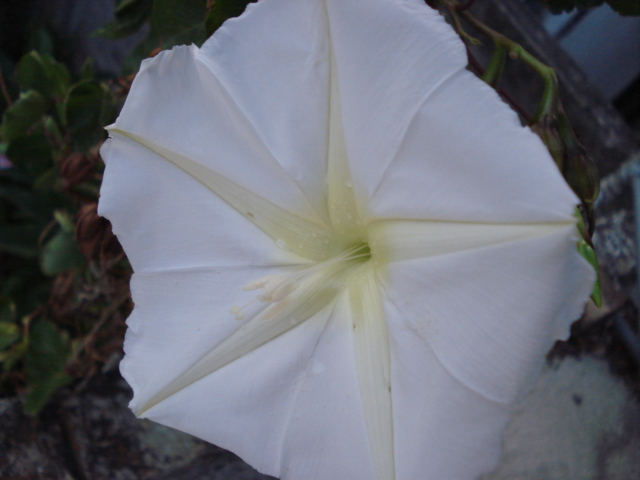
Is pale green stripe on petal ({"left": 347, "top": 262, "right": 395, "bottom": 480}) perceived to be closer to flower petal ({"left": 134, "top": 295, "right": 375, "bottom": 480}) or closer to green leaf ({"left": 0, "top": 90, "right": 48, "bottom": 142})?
flower petal ({"left": 134, "top": 295, "right": 375, "bottom": 480})

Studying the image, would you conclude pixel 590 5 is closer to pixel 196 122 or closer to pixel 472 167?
pixel 472 167

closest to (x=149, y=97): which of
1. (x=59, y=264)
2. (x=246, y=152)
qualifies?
(x=246, y=152)

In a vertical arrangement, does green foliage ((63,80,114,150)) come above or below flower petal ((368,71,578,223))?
below

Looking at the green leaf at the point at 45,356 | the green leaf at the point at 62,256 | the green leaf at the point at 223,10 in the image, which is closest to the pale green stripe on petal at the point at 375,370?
the green leaf at the point at 223,10

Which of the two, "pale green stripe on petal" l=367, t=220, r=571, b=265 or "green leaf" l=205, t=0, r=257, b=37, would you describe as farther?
"green leaf" l=205, t=0, r=257, b=37

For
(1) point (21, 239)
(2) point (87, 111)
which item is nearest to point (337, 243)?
(2) point (87, 111)

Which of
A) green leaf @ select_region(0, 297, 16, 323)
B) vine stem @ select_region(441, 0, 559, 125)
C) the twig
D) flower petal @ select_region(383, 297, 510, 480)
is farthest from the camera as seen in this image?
green leaf @ select_region(0, 297, 16, 323)

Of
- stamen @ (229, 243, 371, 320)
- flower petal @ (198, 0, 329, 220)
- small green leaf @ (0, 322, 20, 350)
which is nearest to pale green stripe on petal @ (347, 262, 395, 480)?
stamen @ (229, 243, 371, 320)
